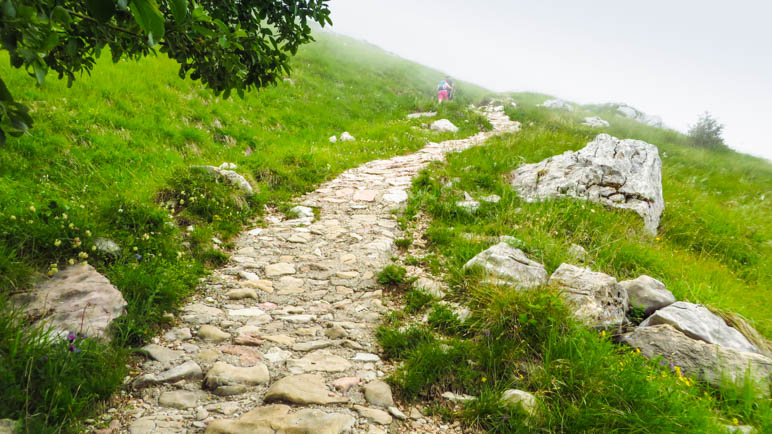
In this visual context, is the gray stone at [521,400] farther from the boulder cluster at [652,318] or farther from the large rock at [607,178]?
the large rock at [607,178]

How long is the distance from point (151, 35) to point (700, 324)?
5.10 m

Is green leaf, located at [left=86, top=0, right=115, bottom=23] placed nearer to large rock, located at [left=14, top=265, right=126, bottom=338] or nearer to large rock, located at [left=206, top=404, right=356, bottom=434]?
large rock, located at [left=206, top=404, right=356, bottom=434]

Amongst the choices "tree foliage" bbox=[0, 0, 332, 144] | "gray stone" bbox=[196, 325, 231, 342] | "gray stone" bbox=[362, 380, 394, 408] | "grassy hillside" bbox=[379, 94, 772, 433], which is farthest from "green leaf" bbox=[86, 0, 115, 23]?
"gray stone" bbox=[196, 325, 231, 342]

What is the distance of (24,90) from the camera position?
661 cm

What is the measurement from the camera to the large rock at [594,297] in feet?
12.6

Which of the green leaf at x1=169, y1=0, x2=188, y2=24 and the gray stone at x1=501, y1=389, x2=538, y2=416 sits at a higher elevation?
the green leaf at x1=169, y1=0, x2=188, y2=24

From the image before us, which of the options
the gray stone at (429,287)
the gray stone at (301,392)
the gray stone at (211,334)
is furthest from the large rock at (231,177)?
the gray stone at (301,392)

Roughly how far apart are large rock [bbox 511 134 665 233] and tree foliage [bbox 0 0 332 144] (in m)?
5.76

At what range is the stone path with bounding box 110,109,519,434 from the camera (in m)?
2.76

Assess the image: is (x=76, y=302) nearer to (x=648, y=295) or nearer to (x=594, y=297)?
(x=594, y=297)

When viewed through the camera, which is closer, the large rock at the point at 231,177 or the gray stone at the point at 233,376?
the gray stone at the point at 233,376

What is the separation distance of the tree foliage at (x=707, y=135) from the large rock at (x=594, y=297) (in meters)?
20.6

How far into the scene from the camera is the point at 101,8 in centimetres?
113

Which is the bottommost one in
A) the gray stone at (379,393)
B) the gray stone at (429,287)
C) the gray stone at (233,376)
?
the gray stone at (233,376)
